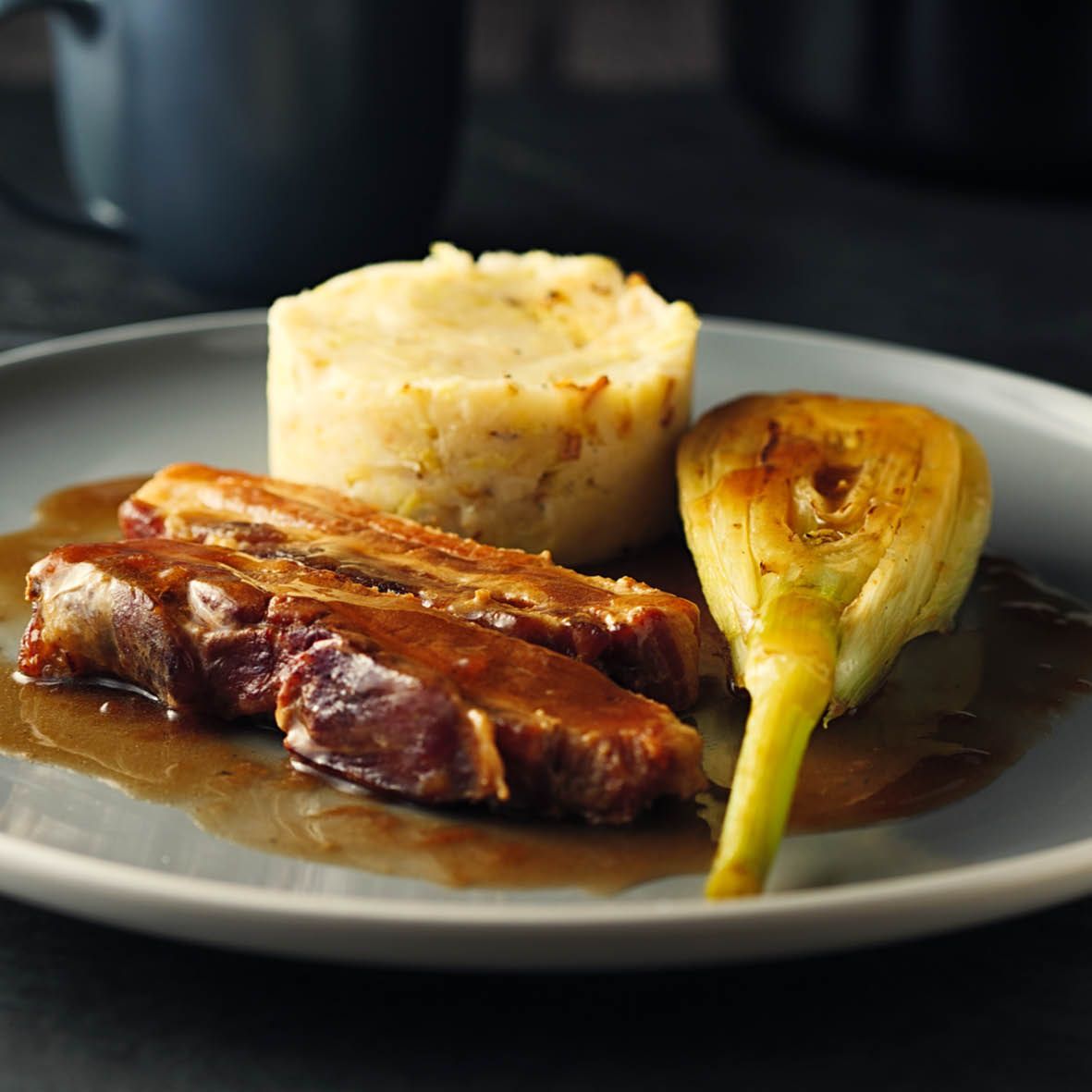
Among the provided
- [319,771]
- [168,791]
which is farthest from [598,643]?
[168,791]

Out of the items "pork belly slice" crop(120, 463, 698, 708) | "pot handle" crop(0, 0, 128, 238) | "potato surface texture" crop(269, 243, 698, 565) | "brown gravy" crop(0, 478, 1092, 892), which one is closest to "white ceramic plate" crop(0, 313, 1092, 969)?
"brown gravy" crop(0, 478, 1092, 892)

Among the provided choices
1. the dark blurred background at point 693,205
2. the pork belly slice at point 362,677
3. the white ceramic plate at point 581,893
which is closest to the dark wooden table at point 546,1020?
the white ceramic plate at point 581,893

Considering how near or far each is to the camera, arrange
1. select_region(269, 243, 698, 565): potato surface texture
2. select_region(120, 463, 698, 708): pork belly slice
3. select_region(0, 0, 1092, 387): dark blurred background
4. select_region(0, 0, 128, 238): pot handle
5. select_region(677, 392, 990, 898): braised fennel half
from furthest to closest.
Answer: select_region(0, 0, 1092, 387): dark blurred background → select_region(0, 0, 128, 238): pot handle → select_region(269, 243, 698, 565): potato surface texture → select_region(120, 463, 698, 708): pork belly slice → select_region(677, 392, 990, 898): braised fennel half

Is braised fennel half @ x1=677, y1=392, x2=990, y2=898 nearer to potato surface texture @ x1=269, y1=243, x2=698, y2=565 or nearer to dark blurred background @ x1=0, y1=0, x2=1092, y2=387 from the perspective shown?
potato surface texture @ x1=269, y1=243, x2=698, y2=565

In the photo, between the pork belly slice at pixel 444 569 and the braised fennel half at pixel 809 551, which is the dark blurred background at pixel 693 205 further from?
the pork belly slice at pixel 444 569

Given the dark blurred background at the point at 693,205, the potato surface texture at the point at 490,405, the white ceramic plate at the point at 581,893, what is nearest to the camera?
the white ceramic plate at the point at 581,893

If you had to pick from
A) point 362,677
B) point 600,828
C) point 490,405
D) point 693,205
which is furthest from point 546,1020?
point 693,205
